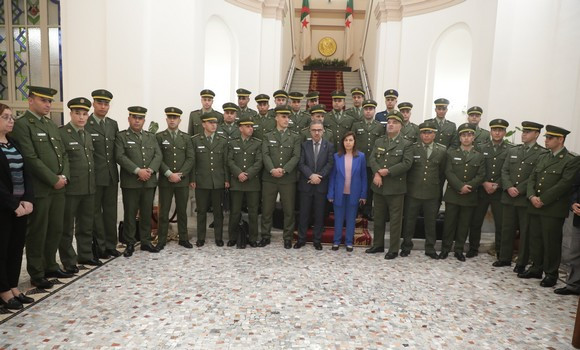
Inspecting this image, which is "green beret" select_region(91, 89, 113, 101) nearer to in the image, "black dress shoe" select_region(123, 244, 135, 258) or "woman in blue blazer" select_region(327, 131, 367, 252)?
"black dress shoe" select_region(123, 244, 135, 258)

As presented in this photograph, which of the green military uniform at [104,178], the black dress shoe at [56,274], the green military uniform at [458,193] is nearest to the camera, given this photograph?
the black dress shoe at [56,274]

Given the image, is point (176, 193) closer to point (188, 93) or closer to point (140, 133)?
point (140, 133)

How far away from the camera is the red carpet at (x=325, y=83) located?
14125 millimetres

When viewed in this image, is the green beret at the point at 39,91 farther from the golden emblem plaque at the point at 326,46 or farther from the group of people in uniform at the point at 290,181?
the golden emblem plaque at the point at 326,46

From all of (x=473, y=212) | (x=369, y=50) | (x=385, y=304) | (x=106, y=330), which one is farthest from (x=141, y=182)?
(x=369, y=50)

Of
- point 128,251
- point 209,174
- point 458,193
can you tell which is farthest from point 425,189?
point 128,251

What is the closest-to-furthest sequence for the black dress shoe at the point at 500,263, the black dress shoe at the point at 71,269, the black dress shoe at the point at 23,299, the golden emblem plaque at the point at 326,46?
the black dress shoe at the point at 23,299 < the black dress shoe at the point at 71,269 < the black dress shoe at the point at 500,263 < the golden emblem plaque at the point at 326,46

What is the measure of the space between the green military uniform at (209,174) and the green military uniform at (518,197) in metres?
3.28

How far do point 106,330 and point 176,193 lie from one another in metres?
2.31

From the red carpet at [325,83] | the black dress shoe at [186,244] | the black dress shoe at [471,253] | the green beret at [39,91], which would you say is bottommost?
the black dress shoe at [186,244]

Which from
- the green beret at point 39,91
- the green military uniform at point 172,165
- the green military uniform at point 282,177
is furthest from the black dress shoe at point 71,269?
the green military uniform at point 282,177

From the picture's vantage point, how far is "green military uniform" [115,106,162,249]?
4473mm

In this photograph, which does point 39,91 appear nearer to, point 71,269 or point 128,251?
point 71,269

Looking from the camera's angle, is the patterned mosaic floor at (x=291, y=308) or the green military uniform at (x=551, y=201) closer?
the patterned mosaic floor at (x=291, y=308)
